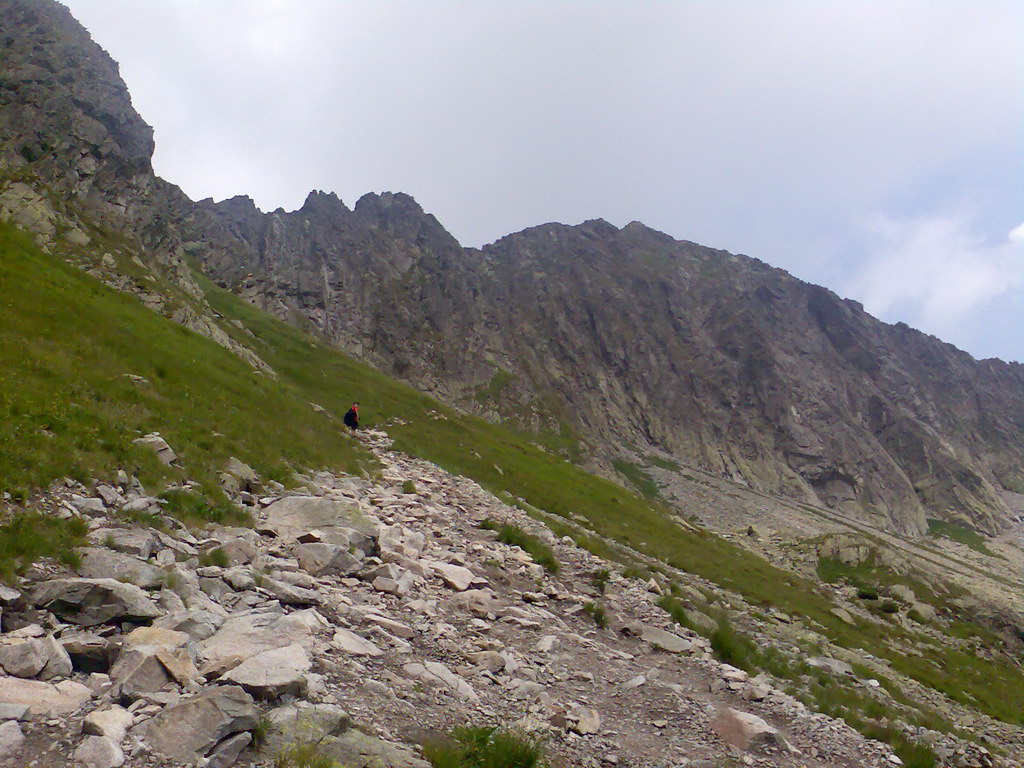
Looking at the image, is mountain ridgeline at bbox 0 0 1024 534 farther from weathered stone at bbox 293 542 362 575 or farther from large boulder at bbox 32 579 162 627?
large boulder at bbox 32 579 162 627

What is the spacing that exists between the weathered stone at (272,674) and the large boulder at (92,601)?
1.93 m

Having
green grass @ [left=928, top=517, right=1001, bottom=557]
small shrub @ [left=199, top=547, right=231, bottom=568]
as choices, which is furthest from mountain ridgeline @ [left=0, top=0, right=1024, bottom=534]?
small shrub @ [left=199, top=547, right=231, bottom=568]

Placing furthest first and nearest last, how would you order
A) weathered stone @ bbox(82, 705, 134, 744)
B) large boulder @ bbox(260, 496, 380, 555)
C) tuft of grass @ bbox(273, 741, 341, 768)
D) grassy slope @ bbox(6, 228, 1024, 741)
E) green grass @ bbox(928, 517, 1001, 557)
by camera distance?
green grass @ bbox(928, 517, 1001, 557) < large boulder @ bbox(260, 496, 380, 555) < grassy slope @ bbox(6, 228, 1024, 741) < tuft of grass @ bbox(273, 741, 341, 768) < weathered stone @ bbox(82, 705, 134, 744)

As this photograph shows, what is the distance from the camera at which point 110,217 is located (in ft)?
217

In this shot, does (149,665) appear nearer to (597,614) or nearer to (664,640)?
(597,614)

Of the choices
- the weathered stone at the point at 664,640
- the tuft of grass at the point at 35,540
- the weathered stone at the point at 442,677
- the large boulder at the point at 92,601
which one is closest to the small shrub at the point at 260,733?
the large boulder at the point at 92,601

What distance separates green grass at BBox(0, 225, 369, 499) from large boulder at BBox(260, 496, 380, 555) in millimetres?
2096

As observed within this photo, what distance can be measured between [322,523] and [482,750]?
8137 millimetres

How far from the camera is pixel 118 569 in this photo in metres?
8.62

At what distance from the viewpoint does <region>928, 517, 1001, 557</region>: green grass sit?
5910 inches

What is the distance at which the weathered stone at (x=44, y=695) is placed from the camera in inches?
223

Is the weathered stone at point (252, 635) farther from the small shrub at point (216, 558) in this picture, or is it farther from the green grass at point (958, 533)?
the green grass at point (958, 533)

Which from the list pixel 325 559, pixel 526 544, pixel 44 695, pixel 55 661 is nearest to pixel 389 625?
pixel 325 559

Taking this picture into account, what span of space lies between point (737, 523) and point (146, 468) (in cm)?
9080
